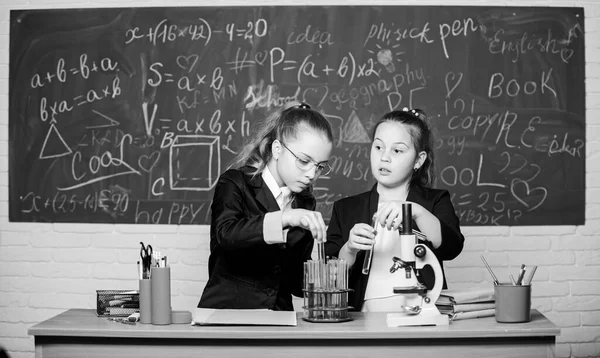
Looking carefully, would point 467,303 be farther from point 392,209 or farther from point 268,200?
point 268,200

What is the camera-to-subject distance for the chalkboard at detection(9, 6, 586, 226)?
3783mm

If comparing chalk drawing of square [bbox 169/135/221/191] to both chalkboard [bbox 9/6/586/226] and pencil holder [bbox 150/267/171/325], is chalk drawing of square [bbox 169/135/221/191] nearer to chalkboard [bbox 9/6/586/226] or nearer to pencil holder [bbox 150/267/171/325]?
chalkboard [bbox 9/6/586/226]

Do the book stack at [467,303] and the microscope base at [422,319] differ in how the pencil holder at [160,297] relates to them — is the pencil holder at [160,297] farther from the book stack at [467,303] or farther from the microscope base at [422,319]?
the book stack at [467,303]

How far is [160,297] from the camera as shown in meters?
2.04

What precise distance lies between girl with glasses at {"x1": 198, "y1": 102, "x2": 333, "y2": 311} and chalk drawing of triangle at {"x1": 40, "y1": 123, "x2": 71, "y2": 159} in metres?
1.67

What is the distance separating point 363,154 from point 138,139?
3.74 feet

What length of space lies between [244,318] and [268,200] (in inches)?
19.7

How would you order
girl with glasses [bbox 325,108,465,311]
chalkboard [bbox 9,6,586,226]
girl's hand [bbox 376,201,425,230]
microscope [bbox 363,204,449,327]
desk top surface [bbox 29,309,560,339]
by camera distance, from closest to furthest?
desk top surface [bbox 29,309,560,339], microscope [bbox 363,204,449,327], girl's hand [bbox 376,201,425,230], girl with glasses [bbox 325,108,465,311], chalkboard [bbox 9,6,586,226]

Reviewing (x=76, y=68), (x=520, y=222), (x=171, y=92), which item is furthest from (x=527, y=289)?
(x=76, y=68)

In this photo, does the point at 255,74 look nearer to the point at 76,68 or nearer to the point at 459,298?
the point at 76,68

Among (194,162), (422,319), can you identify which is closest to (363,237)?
(422,319)

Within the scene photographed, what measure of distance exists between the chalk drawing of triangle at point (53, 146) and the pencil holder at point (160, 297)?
201 cm

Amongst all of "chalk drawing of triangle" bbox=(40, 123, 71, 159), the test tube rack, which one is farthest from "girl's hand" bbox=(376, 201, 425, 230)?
"chalk drawing of triangle" bbox=(40, 123, 71, 159)

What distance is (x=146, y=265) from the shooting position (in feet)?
6.97
